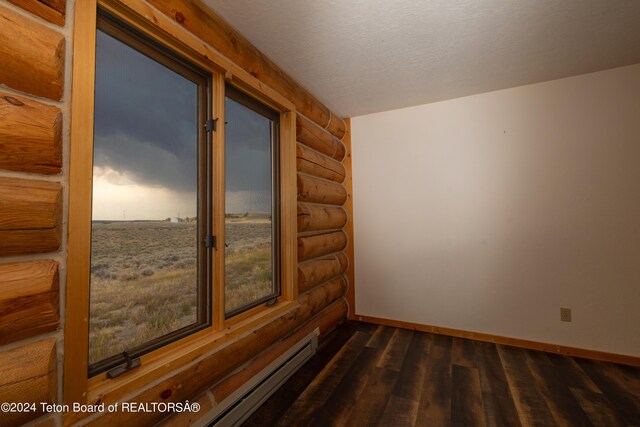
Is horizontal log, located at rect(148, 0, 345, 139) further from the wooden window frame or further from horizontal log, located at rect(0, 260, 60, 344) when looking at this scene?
horizontal log, located at rect(0, 260, 60, 344)

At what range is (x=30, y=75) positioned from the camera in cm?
101

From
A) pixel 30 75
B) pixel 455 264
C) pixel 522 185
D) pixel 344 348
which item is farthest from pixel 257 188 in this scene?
pixel 522 185

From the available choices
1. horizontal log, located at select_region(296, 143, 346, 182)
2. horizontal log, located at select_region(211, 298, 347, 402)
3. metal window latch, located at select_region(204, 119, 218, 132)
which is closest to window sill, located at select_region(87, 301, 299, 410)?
horizontal log, located at select_region(211, 298, 347, 402)

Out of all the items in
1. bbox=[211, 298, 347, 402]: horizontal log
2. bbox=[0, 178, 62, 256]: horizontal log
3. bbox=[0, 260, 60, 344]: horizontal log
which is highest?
bbox=[0, 178, 62, 256]: horizontal log

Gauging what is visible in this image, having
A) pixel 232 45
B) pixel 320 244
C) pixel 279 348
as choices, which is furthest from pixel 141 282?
pixel 320 244

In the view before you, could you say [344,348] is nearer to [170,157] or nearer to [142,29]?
[170,157]

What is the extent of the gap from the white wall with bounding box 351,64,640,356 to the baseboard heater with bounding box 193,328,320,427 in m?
1.38

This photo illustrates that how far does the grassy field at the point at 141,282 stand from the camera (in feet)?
4.41

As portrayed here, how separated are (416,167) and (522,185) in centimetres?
107

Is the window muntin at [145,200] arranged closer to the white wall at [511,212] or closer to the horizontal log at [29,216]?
the horizontal log at [29,216]

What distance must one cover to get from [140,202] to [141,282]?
43cm

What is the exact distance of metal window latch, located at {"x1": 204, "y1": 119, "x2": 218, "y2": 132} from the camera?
185cm

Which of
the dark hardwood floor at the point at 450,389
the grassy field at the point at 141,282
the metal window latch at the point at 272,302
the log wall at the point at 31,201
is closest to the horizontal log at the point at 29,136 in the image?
the log wall at the point at 31,201

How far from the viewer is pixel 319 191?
305 centimetres
